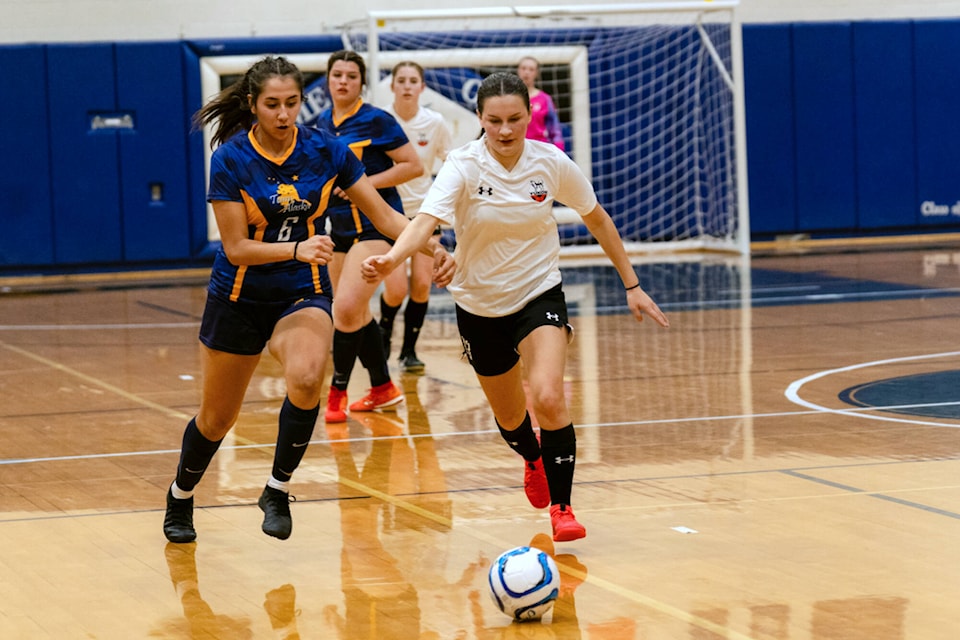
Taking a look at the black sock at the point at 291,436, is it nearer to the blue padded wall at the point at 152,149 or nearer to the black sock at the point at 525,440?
the black sock at the point at 525,440

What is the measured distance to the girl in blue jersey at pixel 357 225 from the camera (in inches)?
308

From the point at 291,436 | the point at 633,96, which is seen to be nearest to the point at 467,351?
the point at 291,436

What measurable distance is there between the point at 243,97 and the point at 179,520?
1.62 m

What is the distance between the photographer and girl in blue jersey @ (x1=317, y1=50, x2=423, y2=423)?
25.7 feet

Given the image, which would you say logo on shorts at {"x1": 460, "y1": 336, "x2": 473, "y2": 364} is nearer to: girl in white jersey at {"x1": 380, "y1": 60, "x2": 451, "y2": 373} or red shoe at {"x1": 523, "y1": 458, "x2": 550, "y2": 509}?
red shoe at {"x1": 523, "y1": 458, "x2": 550, "y2": 509}

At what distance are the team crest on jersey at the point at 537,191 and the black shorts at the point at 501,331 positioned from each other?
13.6 inches

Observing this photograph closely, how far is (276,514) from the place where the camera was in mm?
5102

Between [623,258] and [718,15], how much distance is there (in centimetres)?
1449

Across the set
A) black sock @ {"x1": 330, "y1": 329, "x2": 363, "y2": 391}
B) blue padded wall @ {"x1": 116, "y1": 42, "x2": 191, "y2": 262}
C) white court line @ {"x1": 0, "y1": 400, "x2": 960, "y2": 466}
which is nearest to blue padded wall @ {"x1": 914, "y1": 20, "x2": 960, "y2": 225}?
blue padded wall @ {"x1": 116, "y1": 42, "x2": 191, "y2": 262}

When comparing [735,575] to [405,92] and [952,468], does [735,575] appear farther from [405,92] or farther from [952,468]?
[405,92]

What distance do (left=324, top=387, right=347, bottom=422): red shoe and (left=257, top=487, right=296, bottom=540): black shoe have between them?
8.76ft

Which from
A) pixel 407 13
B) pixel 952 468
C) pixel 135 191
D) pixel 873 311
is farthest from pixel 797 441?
pixel 135 191

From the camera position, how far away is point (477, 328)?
213 inches

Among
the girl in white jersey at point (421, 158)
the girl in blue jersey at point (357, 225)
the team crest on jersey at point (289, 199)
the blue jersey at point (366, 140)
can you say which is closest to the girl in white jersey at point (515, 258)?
the team crest on jersey at point (289, 199)
